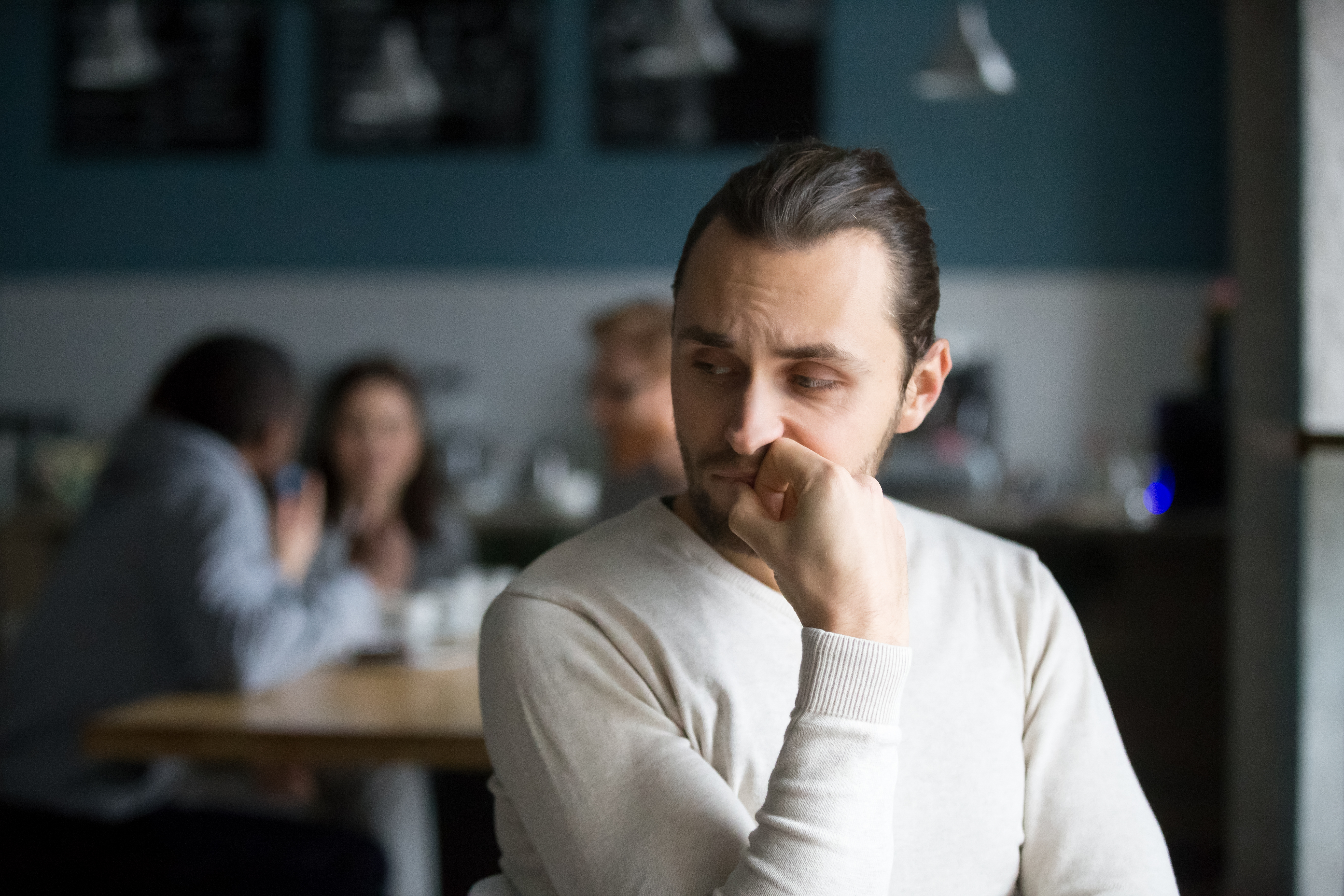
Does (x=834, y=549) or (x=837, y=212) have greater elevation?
(x=837, y=212)

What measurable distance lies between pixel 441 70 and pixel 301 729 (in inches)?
147

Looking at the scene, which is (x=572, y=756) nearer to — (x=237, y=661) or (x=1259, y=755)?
(x=237, y=661)

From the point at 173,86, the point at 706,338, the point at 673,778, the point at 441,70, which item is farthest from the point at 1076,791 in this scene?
the point at 173,86

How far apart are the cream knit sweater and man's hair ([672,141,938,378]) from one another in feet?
0.76

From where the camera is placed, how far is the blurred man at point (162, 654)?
6.23ft

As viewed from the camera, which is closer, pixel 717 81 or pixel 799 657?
pixel 799 657

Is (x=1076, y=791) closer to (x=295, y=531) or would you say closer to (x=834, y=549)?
(x=834, y=549)

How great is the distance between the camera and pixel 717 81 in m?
4.73

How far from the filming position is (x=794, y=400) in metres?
0.97

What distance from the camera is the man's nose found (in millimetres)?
951

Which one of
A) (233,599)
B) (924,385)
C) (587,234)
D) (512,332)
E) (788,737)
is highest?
Answer: (587,234)

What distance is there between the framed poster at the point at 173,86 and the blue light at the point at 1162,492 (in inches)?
145

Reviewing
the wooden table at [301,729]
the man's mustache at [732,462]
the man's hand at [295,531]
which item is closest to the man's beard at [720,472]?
the man's mustache at [732,462]

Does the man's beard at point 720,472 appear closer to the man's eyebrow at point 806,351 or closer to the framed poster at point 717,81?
the man's eyebrow at point 806,351
